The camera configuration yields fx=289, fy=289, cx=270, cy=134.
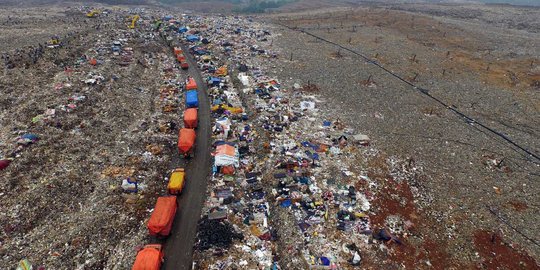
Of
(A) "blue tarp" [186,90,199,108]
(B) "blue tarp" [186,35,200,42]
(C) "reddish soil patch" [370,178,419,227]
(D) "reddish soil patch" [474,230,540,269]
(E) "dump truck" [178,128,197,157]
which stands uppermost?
(B) "blue tarp" [186,35,200,42]

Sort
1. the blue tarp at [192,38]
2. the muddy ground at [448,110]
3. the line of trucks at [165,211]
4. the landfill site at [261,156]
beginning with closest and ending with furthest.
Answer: the line of trucks at [165,211], the landfill site at [261,156], the muddy ground at [448,110], the blue tarp at [192,38]

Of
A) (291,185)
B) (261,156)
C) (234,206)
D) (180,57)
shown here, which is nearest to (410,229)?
(291,185)

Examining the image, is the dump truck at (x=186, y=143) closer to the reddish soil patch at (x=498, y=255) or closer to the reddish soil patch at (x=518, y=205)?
the reddish soil patch at (x=498, y=255)

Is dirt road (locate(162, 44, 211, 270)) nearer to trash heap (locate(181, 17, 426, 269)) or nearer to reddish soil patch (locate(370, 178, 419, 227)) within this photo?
trash heap (locate(181, 17, 426, 269))

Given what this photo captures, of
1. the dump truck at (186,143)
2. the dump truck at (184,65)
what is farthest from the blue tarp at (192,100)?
the dump truck at (184,65)

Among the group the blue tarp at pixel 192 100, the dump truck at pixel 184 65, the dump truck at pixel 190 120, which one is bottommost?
the dump truck at pixel 190 120

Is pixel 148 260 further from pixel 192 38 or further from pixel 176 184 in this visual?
pixel 192 38

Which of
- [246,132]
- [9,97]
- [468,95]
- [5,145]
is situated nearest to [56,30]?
[9,97]

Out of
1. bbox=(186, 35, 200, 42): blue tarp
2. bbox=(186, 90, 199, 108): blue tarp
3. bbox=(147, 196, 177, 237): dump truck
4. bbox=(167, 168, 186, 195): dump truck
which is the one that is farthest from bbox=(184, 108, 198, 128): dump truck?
bbox=(186, 35, 200, 42): blue tarp
